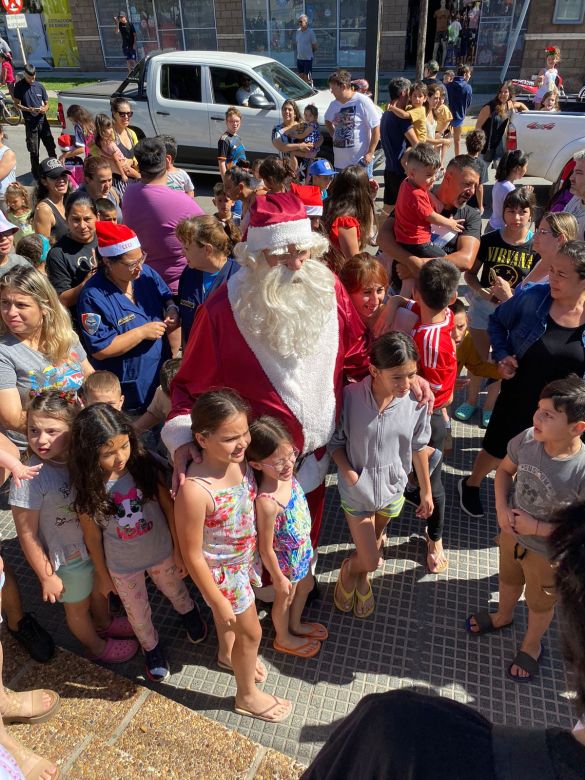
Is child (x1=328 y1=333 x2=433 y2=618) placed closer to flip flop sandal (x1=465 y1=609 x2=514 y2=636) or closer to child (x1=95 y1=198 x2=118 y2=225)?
flip flop sandal (x1=465 y1=609 x2=514 y2=636)

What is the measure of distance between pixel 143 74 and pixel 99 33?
46.4 feet

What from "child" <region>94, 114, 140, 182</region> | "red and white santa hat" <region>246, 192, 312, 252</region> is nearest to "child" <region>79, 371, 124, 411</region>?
"red and white santa hat" <region>246, 192, 312, 252</region>

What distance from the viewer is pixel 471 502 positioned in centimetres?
345

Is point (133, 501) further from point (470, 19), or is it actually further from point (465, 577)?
point (470, 19)

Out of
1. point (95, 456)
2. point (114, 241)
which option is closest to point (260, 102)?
point (114, 241)

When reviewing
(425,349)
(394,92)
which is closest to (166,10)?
(394,92)

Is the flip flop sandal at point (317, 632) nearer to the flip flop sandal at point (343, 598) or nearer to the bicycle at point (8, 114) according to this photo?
the flip flop sandal at point (343, 598)

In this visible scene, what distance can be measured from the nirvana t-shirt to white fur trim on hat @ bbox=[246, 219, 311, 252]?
205cm

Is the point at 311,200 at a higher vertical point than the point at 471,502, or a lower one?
higher

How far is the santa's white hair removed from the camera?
7.50ft

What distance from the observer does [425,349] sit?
9.24ft

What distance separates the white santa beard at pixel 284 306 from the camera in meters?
2.29

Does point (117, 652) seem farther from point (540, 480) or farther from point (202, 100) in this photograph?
point (202, 100)

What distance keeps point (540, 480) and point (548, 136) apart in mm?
7082
